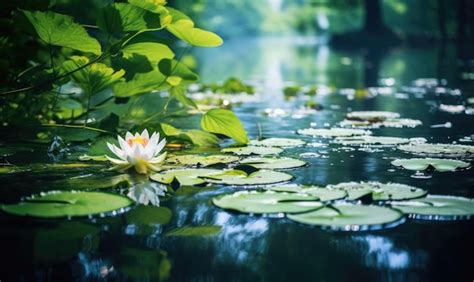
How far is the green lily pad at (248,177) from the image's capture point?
182cm

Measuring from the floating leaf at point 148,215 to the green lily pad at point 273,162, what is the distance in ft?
1.78

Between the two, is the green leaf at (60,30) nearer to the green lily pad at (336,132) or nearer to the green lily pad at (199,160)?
the green lily pad at (199,160)

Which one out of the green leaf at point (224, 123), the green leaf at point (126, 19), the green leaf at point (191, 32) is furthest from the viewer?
the green leaf at point (224, 123)

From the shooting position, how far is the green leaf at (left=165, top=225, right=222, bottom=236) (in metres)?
1.40

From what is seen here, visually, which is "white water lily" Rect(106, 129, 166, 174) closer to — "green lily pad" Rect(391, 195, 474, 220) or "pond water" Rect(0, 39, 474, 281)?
"pond water" Rect(0, 39, 474, 281)

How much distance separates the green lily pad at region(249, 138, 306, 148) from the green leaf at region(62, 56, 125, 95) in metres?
0.62

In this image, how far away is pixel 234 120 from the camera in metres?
2.42

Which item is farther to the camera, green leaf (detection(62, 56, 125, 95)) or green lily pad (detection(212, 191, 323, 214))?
green leaf (detection(62, 56, 125, 95))

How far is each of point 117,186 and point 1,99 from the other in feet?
3.36

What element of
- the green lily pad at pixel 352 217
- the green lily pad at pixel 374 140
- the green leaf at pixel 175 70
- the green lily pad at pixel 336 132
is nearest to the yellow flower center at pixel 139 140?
the green leaf at pixel 175 70

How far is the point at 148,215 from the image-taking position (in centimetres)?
154

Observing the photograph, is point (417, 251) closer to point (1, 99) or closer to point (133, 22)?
point (133, 22)

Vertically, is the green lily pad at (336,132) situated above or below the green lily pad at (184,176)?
above

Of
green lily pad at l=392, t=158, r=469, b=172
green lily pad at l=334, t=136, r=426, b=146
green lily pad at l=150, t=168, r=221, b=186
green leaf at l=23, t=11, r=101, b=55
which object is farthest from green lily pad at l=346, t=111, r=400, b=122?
green leaf at l=23, t=11, r=101, b=55
